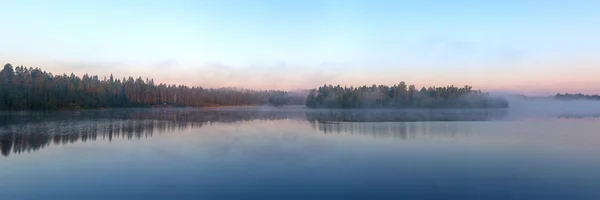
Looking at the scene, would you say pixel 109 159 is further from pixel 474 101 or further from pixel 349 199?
pixel 474 101

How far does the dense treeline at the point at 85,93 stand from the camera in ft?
171

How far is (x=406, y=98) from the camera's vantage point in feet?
270

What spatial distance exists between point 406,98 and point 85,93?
212 feet

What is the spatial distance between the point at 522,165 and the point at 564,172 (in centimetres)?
108

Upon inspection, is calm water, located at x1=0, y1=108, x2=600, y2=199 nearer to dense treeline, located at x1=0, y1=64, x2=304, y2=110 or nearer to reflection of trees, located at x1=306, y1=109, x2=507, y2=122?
reflection of trees, located at x1=306, y1=109, x2=507, y2=122

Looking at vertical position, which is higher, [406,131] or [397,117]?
[397,117]

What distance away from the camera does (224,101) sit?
10669 cm

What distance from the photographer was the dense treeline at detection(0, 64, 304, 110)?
171 feet

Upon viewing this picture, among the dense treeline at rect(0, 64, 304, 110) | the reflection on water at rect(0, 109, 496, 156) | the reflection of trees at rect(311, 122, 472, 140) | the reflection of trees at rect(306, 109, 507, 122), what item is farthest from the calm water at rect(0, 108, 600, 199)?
the dense treeline at rect(0, 64, 304, 110)

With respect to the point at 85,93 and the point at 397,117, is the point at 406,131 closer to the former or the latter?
the point at 397,117

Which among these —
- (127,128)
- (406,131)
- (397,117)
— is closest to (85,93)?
(127,128)

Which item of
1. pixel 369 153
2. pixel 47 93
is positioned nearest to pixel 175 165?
pixel 369 153

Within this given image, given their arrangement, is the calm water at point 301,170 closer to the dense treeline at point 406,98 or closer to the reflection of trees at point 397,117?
the reflection of trees at point 397,117

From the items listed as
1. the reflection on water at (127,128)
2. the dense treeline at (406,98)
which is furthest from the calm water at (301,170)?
the dense treeline at (406,98)
